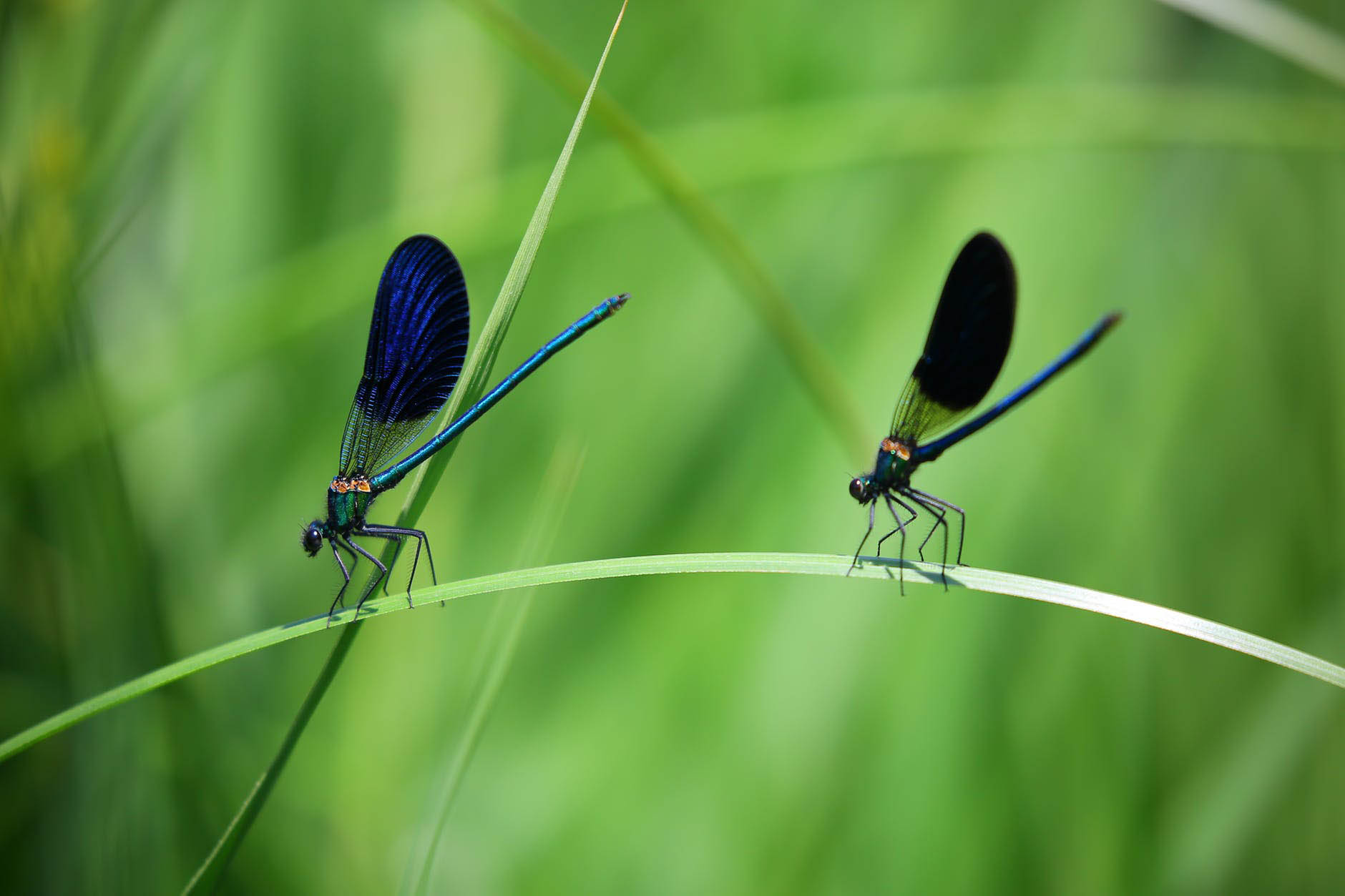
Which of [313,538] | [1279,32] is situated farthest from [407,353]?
[1279,32]

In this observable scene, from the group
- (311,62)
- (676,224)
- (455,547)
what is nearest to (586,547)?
(455,547)

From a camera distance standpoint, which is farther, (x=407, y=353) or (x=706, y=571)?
(x=407, y=353)

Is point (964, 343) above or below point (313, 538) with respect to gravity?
above

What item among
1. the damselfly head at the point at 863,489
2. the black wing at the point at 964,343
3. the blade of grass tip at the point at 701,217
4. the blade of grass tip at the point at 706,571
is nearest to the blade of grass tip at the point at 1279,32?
the black wing at the point at 964,343

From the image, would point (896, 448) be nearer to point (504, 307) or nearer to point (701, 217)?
point (701, 217)

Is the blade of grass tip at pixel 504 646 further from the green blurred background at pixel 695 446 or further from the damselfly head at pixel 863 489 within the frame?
the damselfly head at pixel 863 489

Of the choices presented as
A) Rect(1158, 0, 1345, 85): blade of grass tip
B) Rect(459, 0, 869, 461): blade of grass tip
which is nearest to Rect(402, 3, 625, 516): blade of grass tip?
Rect(459, 0, 869, 461): blade of grass tip
